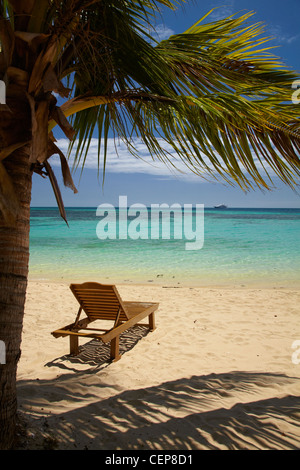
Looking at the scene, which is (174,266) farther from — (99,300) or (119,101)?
(119,101)

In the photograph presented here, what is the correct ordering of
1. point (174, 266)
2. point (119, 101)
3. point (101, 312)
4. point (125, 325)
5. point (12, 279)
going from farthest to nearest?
point (174, 266), point (101, 312), point (125, 325), point (119, 101), point (12, 279)

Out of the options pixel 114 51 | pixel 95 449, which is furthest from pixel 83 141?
pixel 95 449

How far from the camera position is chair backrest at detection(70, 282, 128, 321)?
4562 mm

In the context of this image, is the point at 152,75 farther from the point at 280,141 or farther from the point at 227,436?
the point at 227,436

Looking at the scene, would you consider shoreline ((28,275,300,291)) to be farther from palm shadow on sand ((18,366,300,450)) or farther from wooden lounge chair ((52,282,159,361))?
palm shadow on sand ((18,366,300,450))

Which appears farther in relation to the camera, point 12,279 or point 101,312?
point 101,312

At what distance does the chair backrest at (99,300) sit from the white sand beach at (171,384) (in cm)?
48

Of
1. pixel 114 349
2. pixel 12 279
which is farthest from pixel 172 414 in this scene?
pixel 12 279

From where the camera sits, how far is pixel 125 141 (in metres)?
2.68

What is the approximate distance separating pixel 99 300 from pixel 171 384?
154cm

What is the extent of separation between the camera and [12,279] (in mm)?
2035

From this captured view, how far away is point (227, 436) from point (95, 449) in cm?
94

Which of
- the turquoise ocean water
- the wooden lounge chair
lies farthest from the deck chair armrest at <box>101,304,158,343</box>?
the turquoise ocean water

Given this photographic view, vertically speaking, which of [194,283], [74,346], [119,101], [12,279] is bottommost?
[74,346]
